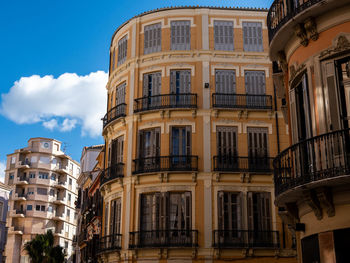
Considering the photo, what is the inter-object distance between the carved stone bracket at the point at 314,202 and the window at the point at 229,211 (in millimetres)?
15803

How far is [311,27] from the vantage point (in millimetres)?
12836

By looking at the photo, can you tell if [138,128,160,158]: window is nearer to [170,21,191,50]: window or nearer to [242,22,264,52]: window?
[170,21,191,50]: window

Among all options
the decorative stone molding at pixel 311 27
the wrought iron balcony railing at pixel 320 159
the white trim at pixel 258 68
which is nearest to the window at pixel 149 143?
the white trim at pixel 258 68

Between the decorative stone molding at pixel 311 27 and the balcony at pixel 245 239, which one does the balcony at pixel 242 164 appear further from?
the decorative stone molding at pixel 311 27

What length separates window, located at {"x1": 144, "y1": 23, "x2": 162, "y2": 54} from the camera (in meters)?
31.2

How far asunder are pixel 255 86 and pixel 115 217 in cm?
1174

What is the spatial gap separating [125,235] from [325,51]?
18791 millimetres

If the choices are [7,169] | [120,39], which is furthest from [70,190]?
[120,39]

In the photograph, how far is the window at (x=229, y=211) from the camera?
27.4 metres

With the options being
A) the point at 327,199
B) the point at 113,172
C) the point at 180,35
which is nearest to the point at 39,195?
the point at 113,172

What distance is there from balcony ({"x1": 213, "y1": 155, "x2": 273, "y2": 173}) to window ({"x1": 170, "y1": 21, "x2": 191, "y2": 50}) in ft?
24.6

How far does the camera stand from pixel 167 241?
2677 centimetres

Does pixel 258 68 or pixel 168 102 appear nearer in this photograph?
pixel 168 102

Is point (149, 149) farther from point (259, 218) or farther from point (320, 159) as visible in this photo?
point (320, 159)
